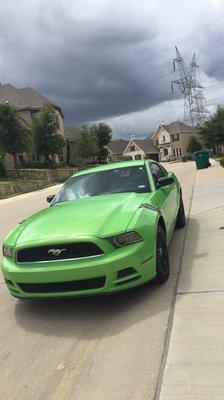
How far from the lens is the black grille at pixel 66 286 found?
4551mm

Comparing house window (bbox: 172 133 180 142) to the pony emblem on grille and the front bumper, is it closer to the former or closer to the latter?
the front bumper

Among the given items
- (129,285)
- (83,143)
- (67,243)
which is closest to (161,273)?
(129,285)

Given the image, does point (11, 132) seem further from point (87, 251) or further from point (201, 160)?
point (87, 251)

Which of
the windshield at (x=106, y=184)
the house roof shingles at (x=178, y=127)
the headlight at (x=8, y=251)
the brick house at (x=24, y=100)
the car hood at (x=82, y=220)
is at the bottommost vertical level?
the headlight at (x=8, y=251)

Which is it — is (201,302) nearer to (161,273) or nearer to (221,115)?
(161,273)

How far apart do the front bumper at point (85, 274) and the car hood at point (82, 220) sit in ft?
0.81

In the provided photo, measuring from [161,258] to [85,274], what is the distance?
111 cm

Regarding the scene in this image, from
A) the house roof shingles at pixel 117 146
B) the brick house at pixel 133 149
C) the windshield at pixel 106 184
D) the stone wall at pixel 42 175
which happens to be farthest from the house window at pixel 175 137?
the windshield at pixel 106 184

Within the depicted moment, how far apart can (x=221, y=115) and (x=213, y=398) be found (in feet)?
178

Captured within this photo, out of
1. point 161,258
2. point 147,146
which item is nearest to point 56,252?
point 161,258

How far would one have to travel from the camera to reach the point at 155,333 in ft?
13.4

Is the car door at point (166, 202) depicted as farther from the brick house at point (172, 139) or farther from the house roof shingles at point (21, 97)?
the brick house at point (172, 139)

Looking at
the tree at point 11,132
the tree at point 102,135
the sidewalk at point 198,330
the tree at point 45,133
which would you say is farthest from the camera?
the tree at point 102,135

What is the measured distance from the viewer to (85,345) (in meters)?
4.05
